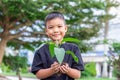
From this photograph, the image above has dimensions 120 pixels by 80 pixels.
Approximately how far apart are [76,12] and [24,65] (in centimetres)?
281

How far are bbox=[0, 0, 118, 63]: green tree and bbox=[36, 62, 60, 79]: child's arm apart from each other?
19.5ft

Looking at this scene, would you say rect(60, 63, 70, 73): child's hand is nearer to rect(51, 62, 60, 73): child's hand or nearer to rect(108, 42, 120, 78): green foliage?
rect(51, 62, 60, 73): child's hand

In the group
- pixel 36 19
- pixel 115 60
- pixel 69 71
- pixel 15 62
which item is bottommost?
pixel 15 62

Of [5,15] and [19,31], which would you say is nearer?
[5,15]

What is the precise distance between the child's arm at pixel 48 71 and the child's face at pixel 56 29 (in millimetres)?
166

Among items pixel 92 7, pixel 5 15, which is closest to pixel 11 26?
pixel 5 15

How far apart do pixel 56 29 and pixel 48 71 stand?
22cm

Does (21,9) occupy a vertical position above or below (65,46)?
above

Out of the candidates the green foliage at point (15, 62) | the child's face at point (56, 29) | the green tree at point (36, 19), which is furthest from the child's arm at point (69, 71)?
the green foliage at point (15, 62)

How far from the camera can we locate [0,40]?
9930 mm

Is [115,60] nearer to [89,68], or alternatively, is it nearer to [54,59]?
[89,68]

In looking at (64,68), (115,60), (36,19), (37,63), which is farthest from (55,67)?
(36,19)

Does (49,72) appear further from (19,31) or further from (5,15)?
(19,31)

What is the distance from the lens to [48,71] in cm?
157
